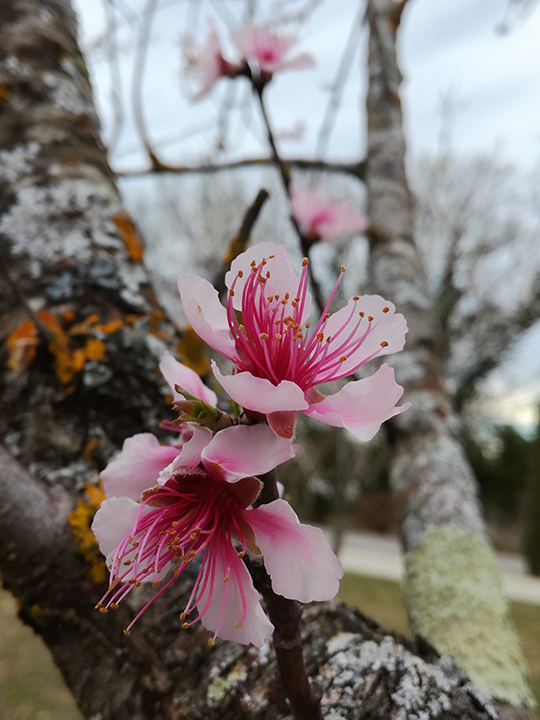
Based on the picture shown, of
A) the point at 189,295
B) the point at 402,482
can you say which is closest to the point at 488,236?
the point at 402,482

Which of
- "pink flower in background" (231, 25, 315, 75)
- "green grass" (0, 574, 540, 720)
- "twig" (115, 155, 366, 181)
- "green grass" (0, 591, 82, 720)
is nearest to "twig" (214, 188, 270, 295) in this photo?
"pink flower in background" (231, 25, 315, 75)

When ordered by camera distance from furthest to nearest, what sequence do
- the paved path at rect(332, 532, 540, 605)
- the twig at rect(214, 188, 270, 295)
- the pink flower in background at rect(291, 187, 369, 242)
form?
the paved path at rect(332, 532, 540, 605)
the pink flower in background at rect(291, 187, 369, 242)
the twig at rect(214, 188, 270, 295)

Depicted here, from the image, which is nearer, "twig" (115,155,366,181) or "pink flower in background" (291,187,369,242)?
"pink flower in background" (291,187,369,242)

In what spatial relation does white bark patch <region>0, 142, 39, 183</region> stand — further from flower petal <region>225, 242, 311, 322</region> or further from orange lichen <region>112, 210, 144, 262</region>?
flower petal <region>225, 242, 311, 322</region>

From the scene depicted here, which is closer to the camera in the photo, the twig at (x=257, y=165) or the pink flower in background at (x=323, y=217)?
the pink flower in background at (x=323, y=217)

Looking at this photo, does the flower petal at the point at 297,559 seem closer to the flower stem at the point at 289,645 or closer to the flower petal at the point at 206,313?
the flower stem at the point at 289,645

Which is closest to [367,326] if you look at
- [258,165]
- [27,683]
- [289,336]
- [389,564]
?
[289,336]

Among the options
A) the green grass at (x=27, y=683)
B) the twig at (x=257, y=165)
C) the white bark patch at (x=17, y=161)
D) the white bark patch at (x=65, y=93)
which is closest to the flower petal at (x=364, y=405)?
the white bark patch at (x=17, y=161)
